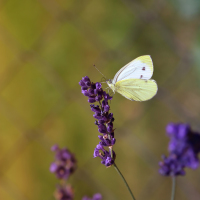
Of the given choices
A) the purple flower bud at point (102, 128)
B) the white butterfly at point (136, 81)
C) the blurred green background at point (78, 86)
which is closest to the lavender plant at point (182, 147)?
the purple flower bud at point (102, 128)

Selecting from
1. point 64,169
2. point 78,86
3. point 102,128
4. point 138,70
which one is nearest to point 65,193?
point 64,169

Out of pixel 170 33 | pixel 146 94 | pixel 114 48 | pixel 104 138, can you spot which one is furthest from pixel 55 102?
pixel 104 138

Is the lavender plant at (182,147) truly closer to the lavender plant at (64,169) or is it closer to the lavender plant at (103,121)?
the lavender plant at (103,121)

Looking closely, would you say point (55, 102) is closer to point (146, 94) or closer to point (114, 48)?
point (114, 48)

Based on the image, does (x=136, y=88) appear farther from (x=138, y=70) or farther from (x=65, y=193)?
(x=65, y=193)

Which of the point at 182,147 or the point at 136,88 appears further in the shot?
the point at 136,88

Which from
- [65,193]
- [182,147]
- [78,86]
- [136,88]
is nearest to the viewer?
[182,147]

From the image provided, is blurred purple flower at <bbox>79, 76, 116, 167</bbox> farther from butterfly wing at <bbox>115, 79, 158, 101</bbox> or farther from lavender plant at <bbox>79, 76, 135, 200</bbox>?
butterfly wing at <bbox>115, 79, 158, 101</bbox>
